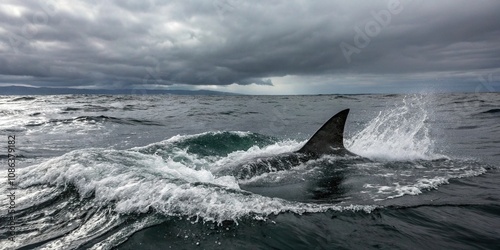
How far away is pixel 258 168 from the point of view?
10250 millimetres

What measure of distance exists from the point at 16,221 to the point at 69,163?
12.0ft

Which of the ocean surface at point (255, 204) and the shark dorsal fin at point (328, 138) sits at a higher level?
the shark dorsal fin at point (328, 138)

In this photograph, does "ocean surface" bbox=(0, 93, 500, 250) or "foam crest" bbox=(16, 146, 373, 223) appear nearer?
"ocean surface" bbox=(0, 93, 500, 250)

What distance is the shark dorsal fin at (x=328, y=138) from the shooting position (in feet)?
39.1

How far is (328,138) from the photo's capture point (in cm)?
1223

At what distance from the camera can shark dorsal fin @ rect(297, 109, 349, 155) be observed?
1192 cm

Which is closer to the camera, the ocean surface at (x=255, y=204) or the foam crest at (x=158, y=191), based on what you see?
the ocean surface at (x=255, y=204)

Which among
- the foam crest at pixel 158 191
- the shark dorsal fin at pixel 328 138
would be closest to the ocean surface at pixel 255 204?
the foam crest at pixel 158 191

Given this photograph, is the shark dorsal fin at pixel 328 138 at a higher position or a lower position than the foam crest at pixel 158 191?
higher

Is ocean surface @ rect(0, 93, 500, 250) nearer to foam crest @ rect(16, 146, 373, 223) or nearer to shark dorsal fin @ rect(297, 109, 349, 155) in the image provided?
foam crest @ rect(16, 146, 373, 223)

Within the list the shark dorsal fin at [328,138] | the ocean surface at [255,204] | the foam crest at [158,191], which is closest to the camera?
the ocean surface at [255,204]

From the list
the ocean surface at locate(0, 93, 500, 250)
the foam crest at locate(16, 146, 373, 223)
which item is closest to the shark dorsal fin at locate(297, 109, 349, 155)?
the ocean surface at locate(0, 93, 500, 250)

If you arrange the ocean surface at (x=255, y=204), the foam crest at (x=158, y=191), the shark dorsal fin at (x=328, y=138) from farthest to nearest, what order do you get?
the shark dorsal fin at (x=328, y=138)
the foam crest at (x=158, y=191)
the ocean surface at (x=255, y=204)

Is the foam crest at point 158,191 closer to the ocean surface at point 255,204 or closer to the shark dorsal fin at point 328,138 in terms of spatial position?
the ocean surface at point 255,204
